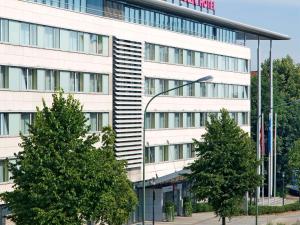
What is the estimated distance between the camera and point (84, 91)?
5588 cm

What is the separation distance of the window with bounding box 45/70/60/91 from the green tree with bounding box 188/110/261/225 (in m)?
10.5

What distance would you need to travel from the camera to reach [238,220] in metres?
67.0

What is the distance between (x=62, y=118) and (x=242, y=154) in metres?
19.3

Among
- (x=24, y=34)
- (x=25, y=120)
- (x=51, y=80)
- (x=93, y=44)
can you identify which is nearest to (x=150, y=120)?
(x=93, y=44)

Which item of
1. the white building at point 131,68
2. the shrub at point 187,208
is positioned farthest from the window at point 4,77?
the shrub at point 187,208

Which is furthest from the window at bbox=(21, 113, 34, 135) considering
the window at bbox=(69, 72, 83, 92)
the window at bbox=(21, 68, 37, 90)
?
the window at bbox=(69, 72, 83, 92)

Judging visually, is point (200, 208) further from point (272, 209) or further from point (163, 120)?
point (163, 120)

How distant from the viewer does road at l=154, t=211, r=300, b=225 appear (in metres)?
64.2

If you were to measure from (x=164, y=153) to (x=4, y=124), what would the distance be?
2324 centimetres

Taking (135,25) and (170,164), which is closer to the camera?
(135,25)

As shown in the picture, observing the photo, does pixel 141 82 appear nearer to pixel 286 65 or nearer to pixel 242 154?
pixel 242 154

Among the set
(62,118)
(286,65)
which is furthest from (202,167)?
(286,65)

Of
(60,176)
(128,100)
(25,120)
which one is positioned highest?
(128,100)

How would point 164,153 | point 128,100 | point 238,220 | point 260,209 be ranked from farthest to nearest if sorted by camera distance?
point 260,209 < point 164,153 < point 238,220 < point 128,100
